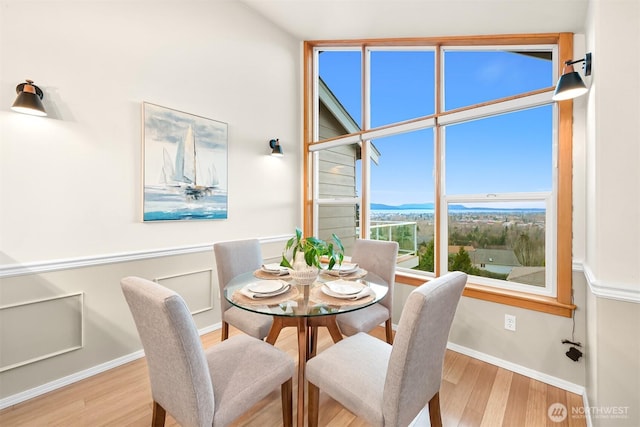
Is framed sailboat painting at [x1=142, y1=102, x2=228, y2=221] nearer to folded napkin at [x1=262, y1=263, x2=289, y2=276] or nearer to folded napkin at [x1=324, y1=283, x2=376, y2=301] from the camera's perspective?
folded napkin at [x1=262, y1=263, x2=289, y2=276]

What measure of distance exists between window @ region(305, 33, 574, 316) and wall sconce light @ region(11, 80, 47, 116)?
2.55 meters

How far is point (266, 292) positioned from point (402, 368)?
82cm

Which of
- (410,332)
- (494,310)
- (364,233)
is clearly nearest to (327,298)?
(410,332)

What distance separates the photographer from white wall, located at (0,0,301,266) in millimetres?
1807

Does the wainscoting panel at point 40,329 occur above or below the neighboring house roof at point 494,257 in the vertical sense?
below

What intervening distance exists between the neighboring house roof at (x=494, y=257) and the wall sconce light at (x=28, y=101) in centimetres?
335

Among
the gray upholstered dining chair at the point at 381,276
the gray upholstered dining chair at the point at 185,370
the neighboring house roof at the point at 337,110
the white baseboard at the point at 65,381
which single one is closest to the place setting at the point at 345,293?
the gray upholstered dining chair at the point at 381,276

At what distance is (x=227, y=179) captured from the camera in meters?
2.92

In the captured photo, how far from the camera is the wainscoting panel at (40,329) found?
1.76 m

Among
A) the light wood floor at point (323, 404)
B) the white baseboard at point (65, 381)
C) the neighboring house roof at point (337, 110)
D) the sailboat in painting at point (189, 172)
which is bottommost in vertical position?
the light wood floor at point (323, 404)

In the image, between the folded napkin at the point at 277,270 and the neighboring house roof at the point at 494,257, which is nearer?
the folded napkin at the point at 277,270

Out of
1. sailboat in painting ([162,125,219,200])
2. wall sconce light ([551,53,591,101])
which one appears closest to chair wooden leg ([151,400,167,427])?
sailboat in painting ([162,125,219,200])

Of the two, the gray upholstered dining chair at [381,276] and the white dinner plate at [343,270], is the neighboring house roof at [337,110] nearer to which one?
the gray upholstered dining chair at [381,276]

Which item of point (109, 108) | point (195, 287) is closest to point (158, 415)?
point (195, 287)
